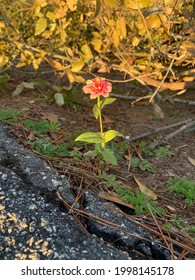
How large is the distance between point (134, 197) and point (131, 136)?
78 centimetres

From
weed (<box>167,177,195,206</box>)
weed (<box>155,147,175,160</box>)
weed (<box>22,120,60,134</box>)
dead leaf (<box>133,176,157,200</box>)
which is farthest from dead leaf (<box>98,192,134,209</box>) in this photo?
weed (<box>22,120,60,134</box>)

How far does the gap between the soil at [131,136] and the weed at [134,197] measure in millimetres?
33

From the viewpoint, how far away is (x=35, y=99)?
3.10m

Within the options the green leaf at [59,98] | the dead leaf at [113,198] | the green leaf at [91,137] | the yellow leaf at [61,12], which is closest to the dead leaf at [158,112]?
the green leaf at [59,98]

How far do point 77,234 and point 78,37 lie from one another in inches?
74.1

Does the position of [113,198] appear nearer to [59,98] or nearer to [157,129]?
[157,129]

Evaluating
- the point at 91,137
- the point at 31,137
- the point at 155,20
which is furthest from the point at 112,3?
the point at 31,137

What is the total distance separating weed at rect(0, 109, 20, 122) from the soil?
0.04 m

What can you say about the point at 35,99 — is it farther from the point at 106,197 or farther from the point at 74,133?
the point at 106,197

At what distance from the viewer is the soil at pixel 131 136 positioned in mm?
1958

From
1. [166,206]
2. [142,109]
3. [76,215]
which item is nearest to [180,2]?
[142,109]

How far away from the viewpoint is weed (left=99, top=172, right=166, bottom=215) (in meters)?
1.91

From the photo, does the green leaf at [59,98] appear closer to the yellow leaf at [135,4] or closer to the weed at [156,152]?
the weed at [156,152]

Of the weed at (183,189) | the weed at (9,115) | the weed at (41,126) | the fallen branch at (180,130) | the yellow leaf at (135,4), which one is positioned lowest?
the fallen branch at (180,130)
